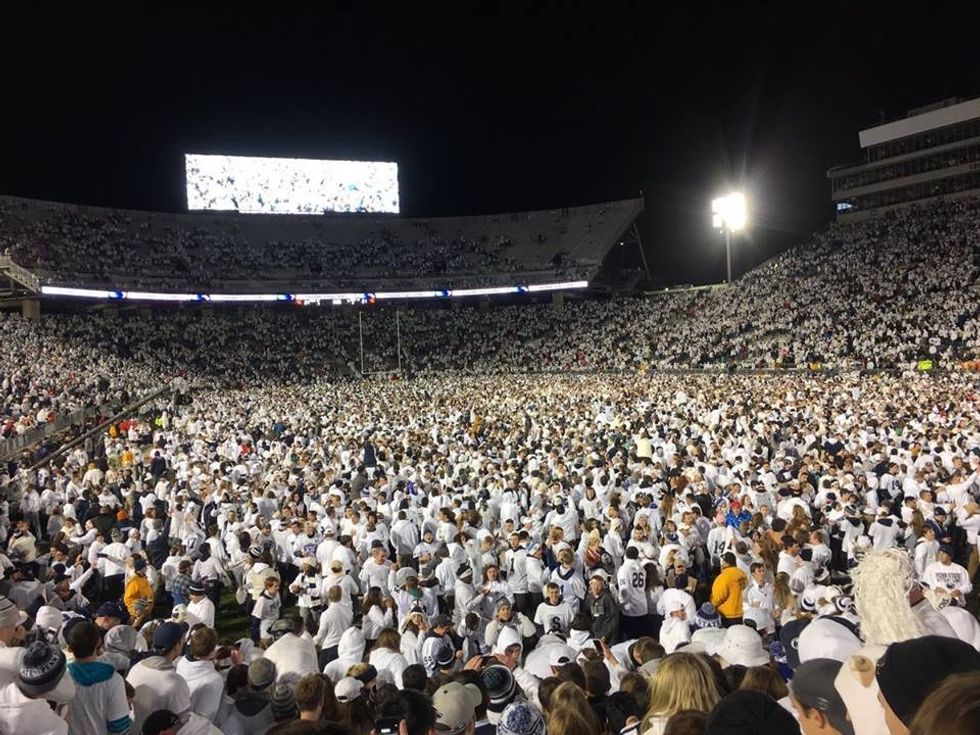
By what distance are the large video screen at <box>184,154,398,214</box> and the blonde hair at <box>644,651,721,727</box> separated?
53339mm

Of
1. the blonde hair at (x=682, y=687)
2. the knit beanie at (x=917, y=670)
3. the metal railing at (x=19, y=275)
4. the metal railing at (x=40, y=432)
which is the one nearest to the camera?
the knit beanie at (x=917, y=670)

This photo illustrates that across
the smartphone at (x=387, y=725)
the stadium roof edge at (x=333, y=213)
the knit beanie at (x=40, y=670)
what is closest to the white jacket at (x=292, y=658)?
the knit beanie at (x=40, y=670)

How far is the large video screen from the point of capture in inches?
1976

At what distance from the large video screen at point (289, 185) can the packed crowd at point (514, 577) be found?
36582mm

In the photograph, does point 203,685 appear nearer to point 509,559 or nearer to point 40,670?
point 40,670

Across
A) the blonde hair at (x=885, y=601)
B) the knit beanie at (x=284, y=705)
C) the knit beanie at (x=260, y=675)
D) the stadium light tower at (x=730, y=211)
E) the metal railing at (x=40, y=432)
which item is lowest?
the knit beanie at (x=284, y=705)

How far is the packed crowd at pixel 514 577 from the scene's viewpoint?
116 inches

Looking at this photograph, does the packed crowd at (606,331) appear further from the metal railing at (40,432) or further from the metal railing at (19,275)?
the metal railing at (19,275)

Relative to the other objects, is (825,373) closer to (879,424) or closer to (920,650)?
(879,424)

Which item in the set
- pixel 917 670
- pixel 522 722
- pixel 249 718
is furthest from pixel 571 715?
pixel 249 718

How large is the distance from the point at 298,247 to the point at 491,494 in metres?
45.8

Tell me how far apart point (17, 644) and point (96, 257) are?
4506 centimetres

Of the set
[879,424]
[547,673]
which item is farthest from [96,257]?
[547,673]

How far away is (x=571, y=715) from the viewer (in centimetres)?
287
